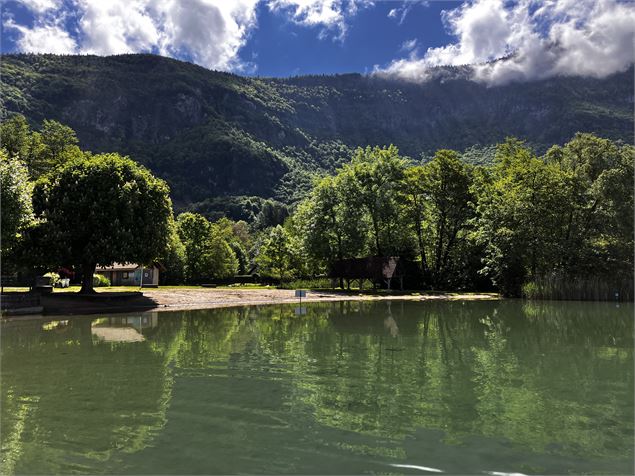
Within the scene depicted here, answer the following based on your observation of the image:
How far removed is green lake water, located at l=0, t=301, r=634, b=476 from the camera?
584 cm

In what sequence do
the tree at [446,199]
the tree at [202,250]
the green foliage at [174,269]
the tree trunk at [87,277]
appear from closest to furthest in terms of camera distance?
the tree trunk at [87,277] < the tree at [446,199] < the green foliage at [174,269] < the tree at [202,250]

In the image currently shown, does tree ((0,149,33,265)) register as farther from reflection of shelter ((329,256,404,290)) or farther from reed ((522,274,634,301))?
reed ((522,274,634,301))

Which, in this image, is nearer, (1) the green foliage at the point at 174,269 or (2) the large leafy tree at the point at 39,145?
(2) the large leafy tree at the point at 39,145

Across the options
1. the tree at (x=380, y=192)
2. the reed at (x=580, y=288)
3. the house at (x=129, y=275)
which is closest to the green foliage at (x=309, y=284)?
the tree at (x=380, y=192)

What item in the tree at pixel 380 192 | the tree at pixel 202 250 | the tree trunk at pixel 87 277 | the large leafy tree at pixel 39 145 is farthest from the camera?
the tree at pixel 202 250

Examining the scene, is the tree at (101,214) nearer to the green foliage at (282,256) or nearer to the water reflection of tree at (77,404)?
the water reflection of tree at (77,404)

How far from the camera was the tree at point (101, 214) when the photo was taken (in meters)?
29.3

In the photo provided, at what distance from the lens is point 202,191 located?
19212 centimetres

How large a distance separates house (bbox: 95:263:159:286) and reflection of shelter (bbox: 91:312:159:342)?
4334 cm

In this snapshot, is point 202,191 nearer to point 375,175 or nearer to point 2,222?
point 375,175

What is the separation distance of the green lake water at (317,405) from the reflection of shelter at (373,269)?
3731 cm

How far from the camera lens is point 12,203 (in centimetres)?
2425

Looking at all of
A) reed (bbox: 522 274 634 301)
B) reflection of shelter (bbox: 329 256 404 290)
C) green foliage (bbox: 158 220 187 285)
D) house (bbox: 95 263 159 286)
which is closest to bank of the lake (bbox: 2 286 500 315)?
reflection of shelter (bbox: 329 256 404 290)

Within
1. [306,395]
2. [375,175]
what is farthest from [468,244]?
[306,395]
